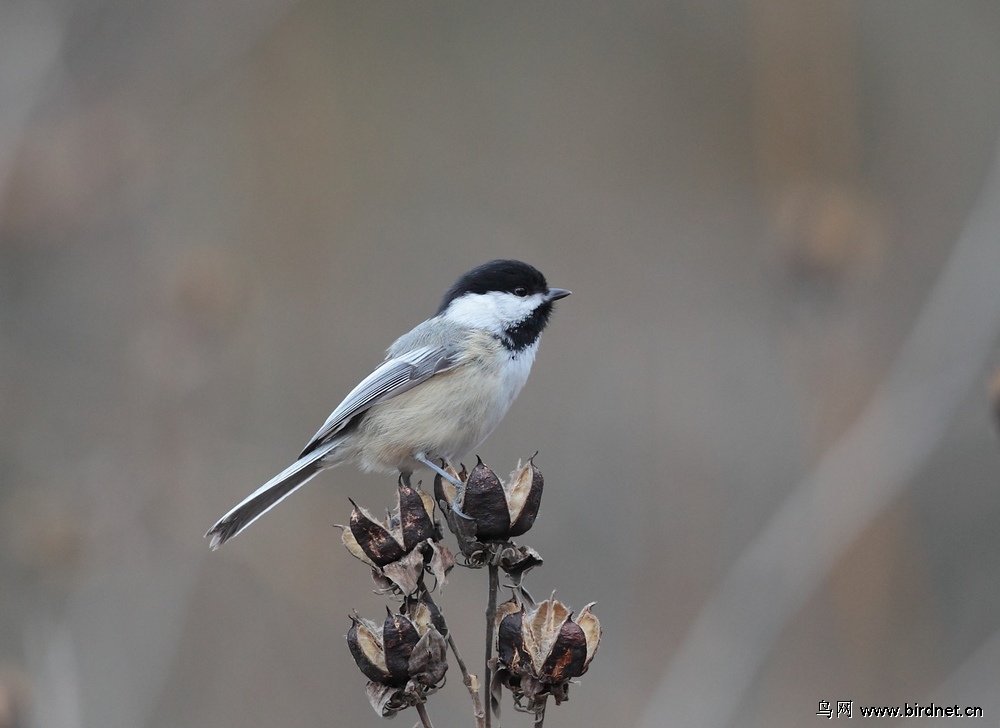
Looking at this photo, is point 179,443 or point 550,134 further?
point 550,134

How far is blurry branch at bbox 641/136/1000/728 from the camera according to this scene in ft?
8.25

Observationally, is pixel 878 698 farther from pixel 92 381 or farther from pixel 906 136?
pixel 906 136

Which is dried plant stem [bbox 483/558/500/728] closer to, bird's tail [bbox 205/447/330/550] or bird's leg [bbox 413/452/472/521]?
bird's leg [bbox 413/452/472/521]

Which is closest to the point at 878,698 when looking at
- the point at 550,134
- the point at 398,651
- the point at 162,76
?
the point at 398,651

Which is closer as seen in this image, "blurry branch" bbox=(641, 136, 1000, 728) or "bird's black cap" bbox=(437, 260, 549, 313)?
Result: "blurry branch" bbox=(641, 136, 1000, 728)

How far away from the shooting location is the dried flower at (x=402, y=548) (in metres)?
1.65

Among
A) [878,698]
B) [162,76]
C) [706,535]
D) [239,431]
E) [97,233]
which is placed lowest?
[878,698]

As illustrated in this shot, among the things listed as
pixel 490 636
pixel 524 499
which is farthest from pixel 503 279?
pixel 490 636

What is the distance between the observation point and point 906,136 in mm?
5496

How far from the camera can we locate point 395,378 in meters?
2.79

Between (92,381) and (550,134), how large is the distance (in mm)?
3757

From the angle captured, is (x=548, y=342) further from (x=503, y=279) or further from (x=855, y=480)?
(x=855, y=480)

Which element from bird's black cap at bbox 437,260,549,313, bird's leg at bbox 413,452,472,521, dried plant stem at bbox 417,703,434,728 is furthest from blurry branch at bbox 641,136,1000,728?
dried plant stem at bbox 417,703,434,728

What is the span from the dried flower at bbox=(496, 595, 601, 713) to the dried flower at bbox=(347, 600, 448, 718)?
0.11 meters
